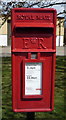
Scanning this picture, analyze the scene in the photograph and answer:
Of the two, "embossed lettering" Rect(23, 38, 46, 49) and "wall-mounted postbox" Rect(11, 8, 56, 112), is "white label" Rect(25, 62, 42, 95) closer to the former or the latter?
"wall-mounted postbox" Rect(11, 8, 56, 112)

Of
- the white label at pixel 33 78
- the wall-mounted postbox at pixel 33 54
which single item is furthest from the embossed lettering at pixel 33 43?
the white label at pixel 33 78

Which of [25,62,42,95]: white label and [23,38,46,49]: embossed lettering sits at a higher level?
[23,38,46,49]: embossed lettering

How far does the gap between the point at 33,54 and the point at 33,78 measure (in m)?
0.30

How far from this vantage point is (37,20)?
260cm

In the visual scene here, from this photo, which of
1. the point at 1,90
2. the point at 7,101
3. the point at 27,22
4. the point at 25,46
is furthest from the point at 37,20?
the point at 1,90

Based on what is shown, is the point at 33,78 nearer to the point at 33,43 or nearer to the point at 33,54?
the point at 33,54

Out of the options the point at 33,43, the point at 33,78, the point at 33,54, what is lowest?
the point at 33,78

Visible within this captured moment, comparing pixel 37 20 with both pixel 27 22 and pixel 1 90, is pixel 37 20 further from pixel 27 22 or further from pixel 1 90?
pixel 1 90

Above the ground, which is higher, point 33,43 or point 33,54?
point 33,43

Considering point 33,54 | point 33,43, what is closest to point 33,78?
point 33,54

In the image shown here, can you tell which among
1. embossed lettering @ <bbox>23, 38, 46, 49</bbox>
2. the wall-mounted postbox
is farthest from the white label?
embossed lettering @ <bbox>23, 38, 46, 49</bbox>

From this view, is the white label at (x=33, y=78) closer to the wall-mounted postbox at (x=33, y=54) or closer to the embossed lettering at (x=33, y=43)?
the wall-mounted postbox at (x=33, y=54)

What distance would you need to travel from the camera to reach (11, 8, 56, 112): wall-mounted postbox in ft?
8.51

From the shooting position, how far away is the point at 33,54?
2.64 meters
